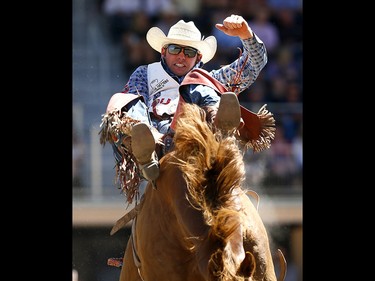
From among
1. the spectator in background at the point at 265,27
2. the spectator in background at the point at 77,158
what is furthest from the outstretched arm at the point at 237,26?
the spectator in background at the point at 265,27

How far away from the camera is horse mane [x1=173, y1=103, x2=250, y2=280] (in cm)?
441

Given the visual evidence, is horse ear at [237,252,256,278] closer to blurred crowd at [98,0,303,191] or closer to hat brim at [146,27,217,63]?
hat brim at [146,27,217,63]

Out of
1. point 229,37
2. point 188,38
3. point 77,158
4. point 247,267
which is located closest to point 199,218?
point 247,267

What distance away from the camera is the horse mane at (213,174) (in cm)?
441

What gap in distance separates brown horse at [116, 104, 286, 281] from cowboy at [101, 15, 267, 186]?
236mm

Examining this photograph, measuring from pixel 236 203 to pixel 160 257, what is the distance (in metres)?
0.64

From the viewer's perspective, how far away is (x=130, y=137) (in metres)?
5.37

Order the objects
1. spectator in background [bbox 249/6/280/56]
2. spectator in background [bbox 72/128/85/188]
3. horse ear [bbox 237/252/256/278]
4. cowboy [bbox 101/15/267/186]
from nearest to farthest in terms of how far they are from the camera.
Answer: horse ear [bbox 237/252/256/278] → cowboy [bbox 101/15/267/186] → spectator in background [bbox 72/128/85/188] → spectator in background [bbox 249/6/280/56]

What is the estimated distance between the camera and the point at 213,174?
463 centimetres

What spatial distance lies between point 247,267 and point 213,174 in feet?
1.77

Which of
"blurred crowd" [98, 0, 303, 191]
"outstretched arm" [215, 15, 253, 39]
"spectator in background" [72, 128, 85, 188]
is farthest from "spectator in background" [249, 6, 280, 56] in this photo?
"outstretched arm" [215, 15, 253, 39]
